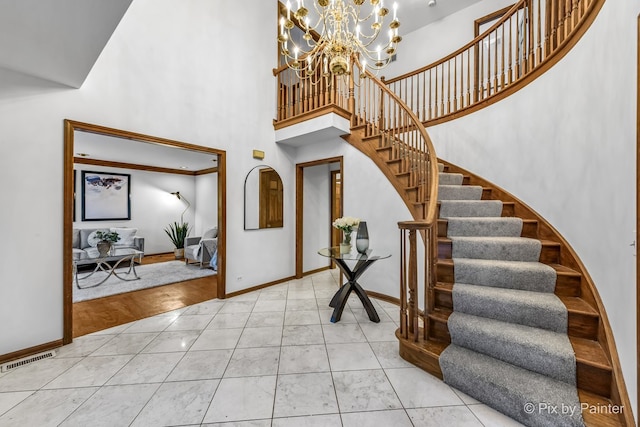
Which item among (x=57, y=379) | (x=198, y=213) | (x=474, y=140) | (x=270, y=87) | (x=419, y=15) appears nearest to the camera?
(x=57, y=379)

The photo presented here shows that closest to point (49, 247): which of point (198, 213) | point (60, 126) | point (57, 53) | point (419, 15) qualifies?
point (60, 126)

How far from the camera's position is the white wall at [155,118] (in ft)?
6.91

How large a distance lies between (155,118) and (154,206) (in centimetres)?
511

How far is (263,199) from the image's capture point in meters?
4.05

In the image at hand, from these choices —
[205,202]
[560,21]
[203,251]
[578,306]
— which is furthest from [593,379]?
[205,202]

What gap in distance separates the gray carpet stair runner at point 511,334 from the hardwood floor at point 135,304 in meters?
3.15

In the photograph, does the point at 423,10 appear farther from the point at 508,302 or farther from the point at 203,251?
the point at 203,251

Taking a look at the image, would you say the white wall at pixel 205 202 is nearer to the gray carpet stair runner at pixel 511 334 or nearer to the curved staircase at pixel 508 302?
the curved staircase at pixel 508 302

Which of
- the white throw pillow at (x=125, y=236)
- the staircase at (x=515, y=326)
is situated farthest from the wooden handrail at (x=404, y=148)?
the white throw pillow at (x=125, y=236)

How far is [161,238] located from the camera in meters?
7.13

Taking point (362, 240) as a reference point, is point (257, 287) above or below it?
below

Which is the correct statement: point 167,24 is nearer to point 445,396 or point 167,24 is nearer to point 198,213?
point 445,396

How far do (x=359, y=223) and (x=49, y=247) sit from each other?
297cm

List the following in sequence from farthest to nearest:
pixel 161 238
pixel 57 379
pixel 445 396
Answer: pixel 161 238 < pixel 57 379 < pixel 445 396
